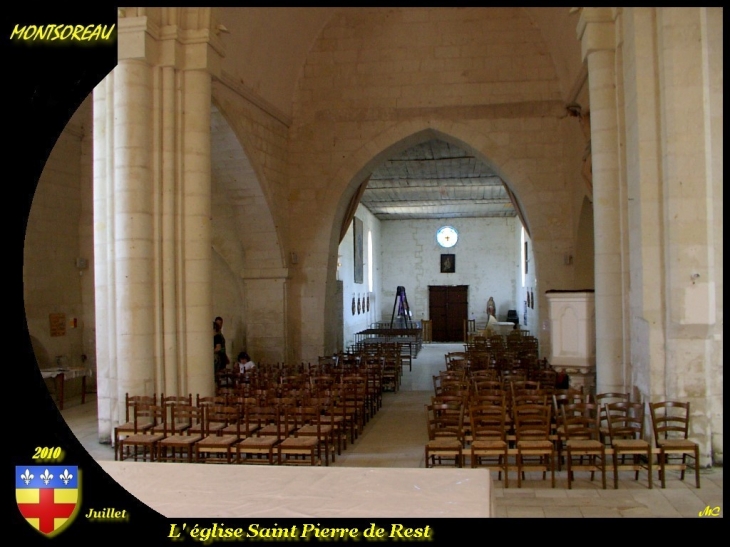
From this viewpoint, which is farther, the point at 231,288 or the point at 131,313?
the point at 231,288

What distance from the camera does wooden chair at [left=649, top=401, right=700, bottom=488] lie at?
6.07 m

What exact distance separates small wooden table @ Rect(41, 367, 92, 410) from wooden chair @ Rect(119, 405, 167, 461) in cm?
366

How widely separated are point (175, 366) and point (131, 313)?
3.09 feet

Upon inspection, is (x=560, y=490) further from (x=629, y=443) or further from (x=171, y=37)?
(x=171, y=37)

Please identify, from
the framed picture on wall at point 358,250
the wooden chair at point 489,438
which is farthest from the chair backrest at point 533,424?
the framed picture on wall at point 358,250

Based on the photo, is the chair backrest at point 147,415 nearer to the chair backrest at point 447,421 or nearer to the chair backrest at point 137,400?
the chair backrest at point 137,400

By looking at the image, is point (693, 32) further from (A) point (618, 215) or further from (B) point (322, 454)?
(B) point (322, 454)

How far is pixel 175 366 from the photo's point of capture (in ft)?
29.0

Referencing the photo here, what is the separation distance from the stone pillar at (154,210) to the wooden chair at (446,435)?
3472mm

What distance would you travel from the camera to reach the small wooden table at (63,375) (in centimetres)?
1115

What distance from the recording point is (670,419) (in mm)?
6516

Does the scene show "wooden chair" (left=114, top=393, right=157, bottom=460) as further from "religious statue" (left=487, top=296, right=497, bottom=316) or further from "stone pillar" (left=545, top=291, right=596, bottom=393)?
"religious statue" (left=487, top=296, right=497, bottom=316)

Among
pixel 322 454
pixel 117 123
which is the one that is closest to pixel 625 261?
pixel 322 454

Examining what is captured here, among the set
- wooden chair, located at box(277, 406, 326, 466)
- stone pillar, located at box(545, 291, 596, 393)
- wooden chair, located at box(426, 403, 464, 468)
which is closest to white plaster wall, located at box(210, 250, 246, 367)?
wooden chair, located at box(277, 406, 326, 466)
